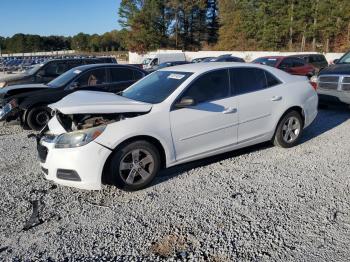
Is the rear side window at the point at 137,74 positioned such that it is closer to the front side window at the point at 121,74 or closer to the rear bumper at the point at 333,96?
the front side window at the point at 121,74

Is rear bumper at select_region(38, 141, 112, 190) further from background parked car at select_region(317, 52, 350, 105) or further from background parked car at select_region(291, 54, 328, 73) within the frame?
background parked car at select_region(291, 54, 328, 73)

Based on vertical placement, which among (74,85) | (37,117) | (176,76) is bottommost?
(37,117)

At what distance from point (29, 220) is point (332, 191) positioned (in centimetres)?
359

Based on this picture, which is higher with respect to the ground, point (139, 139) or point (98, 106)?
point (98, 106)

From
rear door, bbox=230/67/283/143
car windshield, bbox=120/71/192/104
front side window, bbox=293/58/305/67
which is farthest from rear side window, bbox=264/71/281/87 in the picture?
front side window, bbox=293/58/305/67

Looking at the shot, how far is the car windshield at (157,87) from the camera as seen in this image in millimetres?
4906

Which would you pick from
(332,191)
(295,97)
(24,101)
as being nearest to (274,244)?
(332,191)

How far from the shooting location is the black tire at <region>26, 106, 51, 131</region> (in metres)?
8.16

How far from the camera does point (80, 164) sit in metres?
4.11

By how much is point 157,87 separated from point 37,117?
431 centimetres

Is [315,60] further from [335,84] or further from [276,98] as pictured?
[276,98]

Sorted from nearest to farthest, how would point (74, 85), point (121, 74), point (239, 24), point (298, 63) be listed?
point (74, 85) → point (121, 74) → point (298, 63) → point (239, 24)

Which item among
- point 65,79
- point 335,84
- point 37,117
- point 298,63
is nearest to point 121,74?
point 65,79

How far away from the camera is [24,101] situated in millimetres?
8117
